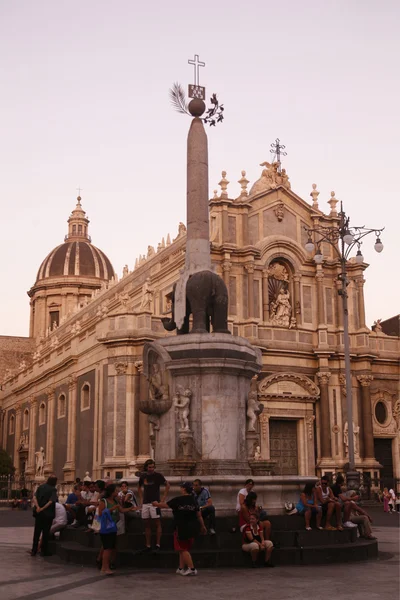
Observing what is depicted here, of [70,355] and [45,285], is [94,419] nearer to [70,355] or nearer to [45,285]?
[70,355]

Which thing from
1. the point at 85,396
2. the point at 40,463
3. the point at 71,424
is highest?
the point at 85,396

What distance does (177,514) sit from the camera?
38.9 feet

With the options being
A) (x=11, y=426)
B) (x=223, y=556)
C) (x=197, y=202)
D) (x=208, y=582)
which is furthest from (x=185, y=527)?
(x=11, y=426)

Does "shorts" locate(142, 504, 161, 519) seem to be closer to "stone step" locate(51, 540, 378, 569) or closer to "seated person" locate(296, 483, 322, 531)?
"stone step" locate(51, 540, 378, 569)

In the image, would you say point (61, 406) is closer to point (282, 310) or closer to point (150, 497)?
point (282, 310)

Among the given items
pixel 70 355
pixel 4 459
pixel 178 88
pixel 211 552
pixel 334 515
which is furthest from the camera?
pixel 4 459

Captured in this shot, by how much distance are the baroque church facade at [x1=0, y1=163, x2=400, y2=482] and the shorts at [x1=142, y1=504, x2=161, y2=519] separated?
82.0 feet

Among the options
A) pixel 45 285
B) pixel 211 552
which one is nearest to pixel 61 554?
pixel 211 552

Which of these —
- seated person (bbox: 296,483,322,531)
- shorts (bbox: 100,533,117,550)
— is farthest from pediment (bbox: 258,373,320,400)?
shorts (bbox: 100,533,117,550)

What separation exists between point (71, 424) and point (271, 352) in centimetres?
1284

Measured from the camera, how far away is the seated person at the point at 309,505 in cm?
1446

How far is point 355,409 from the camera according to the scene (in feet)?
143

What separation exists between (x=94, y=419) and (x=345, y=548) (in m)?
29.2

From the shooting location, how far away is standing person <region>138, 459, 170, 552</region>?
12.9 metres
